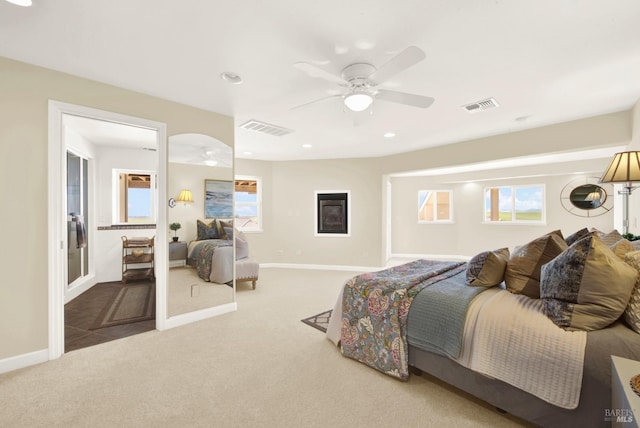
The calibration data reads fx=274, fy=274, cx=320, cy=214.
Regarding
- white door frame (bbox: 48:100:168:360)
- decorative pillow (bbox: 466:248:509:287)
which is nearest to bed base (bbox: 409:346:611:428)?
decorative pillow (bbox: 466:248:509:287)

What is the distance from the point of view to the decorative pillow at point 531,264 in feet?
6.34

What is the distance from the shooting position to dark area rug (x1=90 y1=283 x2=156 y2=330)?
3324 mm

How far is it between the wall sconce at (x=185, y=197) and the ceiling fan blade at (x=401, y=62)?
2.40 metres

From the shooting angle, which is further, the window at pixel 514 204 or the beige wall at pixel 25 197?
the window at pixel 514 204

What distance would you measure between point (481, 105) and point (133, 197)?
5883 mm

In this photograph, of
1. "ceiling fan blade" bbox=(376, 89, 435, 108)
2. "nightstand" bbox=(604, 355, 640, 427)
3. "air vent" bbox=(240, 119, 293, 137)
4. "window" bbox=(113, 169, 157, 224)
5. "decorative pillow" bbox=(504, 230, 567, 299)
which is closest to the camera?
"nightstand" bbox=(604, 355, 640, 427)

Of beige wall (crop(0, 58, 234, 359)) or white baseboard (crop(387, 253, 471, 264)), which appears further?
white baseboard (crop(387, 253, 471, 264))

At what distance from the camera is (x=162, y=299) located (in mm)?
3074

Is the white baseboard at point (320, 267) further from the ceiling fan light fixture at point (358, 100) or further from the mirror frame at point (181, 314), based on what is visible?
the ceiling fan light fixture at point (358, 100)

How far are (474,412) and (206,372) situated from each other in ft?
6.55

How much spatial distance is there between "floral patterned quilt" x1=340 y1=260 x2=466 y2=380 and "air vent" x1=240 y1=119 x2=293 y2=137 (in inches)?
101

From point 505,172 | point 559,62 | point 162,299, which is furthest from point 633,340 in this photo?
point 505,172

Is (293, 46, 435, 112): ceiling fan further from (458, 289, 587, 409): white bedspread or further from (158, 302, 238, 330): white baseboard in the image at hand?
(158, 302, 238, 330): white baseboard

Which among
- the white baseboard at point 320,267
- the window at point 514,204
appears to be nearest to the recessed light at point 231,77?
the white baseboard at point 320,267
